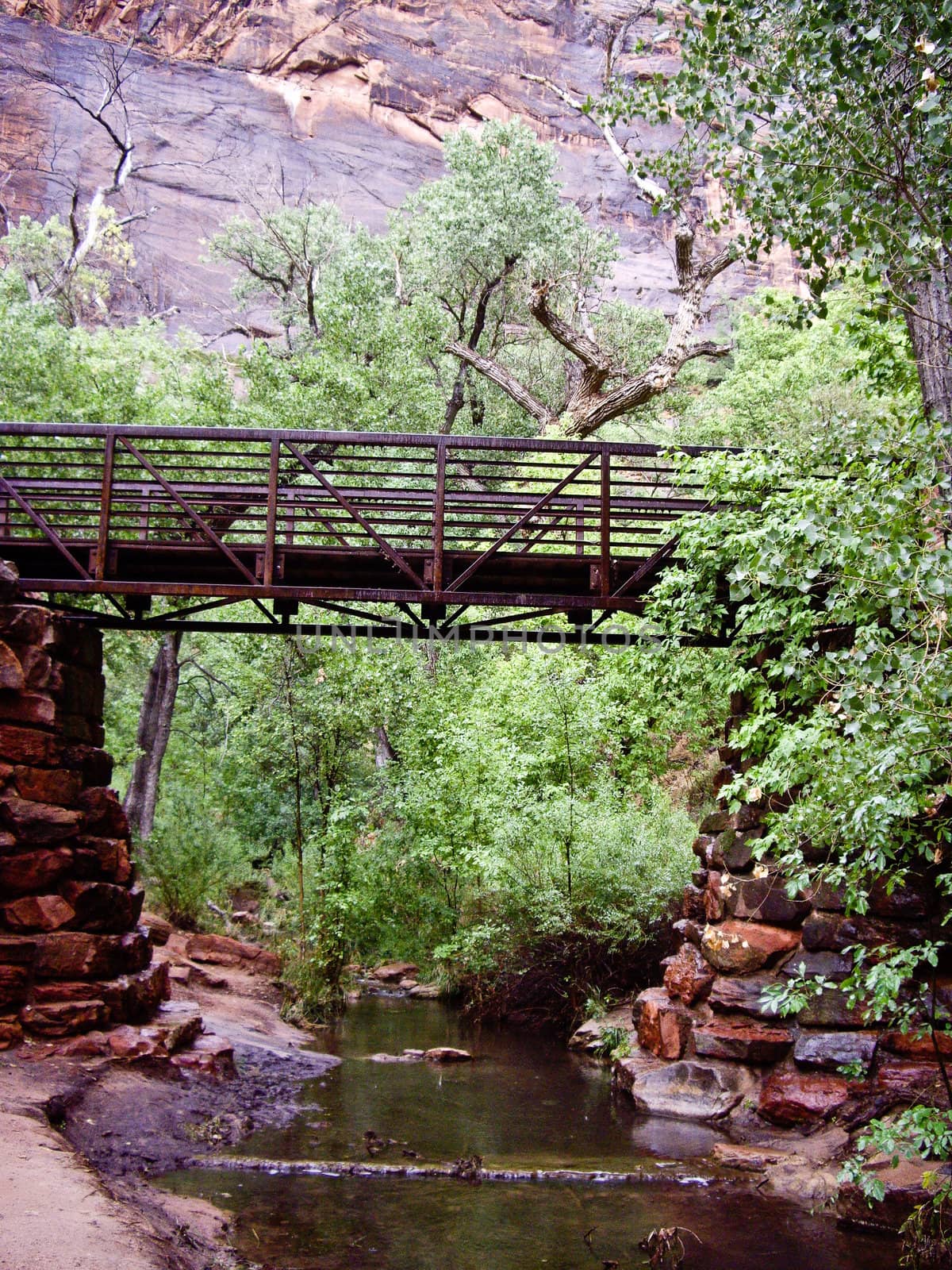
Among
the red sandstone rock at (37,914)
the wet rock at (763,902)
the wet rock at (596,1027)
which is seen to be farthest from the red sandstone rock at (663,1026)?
the red sandstone rock at (37,914)

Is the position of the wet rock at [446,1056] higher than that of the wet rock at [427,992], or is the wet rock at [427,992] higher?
the wet rock at [446,1056]

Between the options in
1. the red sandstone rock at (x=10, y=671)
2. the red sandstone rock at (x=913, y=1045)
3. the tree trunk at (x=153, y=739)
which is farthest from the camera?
the tree trunk at (x=153, y=739)

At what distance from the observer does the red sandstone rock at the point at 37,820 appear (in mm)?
10320

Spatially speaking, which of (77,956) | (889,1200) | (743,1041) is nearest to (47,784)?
(77,956)

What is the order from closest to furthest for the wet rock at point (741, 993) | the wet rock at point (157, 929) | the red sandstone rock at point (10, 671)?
the wet rock at point (741, 993) < the red sandstone rock at point (10, 671) < the wet rock at point (157, 929)

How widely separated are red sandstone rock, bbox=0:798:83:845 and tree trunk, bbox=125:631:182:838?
356 inches

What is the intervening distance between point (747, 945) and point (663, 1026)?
4.58 ft

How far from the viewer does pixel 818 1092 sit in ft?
29.9

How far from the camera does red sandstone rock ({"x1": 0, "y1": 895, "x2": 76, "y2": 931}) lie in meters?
10.2

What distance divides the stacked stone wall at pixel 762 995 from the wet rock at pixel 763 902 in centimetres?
1

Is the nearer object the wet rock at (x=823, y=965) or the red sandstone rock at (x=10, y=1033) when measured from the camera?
the wet rock at (x=823, y=965)

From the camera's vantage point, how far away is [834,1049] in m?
9.27

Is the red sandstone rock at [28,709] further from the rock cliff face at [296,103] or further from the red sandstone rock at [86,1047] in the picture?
the rock cliff face at [296,103]

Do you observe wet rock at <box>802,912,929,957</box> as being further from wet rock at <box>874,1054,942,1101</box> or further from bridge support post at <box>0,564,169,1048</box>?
bridge support post at <box>0,564,169,1048</box>
